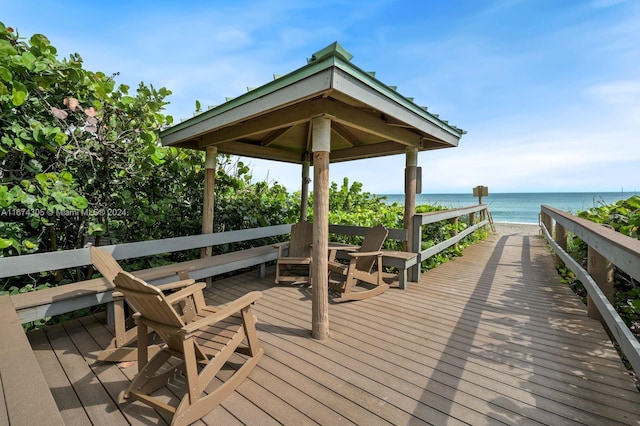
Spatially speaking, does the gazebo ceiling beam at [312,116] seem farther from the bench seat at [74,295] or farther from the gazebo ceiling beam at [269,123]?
the bench seat at [74,295]

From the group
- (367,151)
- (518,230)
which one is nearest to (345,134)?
(367,151)

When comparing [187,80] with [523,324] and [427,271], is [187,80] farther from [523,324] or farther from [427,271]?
[523,324]

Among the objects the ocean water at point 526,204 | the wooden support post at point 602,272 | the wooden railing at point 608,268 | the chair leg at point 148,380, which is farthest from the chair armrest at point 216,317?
the ocean water at point 526,204

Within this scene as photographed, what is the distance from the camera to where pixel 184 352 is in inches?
63.4

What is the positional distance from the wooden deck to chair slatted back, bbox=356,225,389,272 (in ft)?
1.74

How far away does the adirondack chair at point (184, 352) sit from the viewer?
1.61 m

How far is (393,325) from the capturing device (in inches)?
115

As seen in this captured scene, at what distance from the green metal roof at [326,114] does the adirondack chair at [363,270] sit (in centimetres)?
146

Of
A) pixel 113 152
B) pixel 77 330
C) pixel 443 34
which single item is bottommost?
pixel 77 330

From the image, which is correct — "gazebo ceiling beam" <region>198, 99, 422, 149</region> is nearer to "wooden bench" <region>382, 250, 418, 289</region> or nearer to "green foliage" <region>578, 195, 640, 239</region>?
"wooden bench" <region>382, 250, 418, 289</region>

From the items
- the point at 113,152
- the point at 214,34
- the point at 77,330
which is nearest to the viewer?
the point at 77,330

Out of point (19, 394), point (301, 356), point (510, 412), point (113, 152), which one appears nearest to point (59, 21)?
point (113, 152)

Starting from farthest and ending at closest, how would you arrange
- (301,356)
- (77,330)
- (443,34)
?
(443,34) → (77,330) → (301,356)

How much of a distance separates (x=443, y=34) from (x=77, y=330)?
24.7 ft
